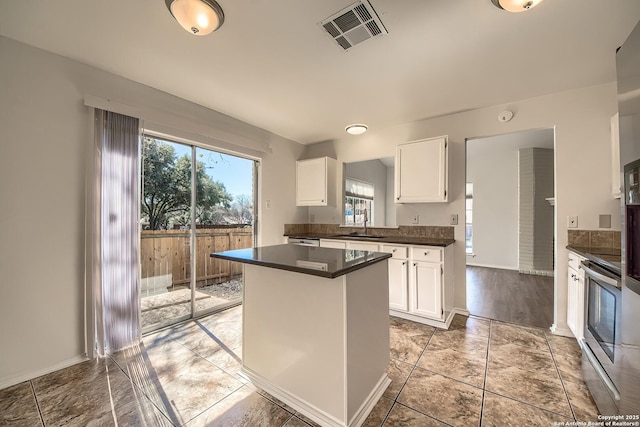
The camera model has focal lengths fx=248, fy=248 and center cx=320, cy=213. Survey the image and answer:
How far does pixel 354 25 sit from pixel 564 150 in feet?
8.31

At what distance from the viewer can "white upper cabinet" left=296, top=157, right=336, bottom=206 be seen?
3982mm

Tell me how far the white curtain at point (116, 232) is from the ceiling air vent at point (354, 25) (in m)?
2.01

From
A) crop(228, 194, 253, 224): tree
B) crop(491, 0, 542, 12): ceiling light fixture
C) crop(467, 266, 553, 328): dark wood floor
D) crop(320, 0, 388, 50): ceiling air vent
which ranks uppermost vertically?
crop(320, 0, 388, 50): ceiling air vent

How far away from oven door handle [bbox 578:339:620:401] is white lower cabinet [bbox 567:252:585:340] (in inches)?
10.0

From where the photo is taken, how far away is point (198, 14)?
1.52m

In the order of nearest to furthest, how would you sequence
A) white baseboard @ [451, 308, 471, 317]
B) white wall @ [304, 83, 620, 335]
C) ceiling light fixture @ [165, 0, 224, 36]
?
ceiling light fixture @ [165, 0, 224, 36], white wall @ [304, 83, 620, 335], white baseboard @ [451, 308, 471, 317]

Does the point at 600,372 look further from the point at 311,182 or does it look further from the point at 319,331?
the point at 311,182

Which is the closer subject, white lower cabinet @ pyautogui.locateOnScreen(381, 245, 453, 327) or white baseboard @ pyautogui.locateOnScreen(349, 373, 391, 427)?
white baseboard @ pyautogui.locateOnScreen(349, 373, 391, 427)

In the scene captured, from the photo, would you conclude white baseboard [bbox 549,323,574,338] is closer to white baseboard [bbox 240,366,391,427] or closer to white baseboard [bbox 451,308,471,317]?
white baseboard [bbox 451,308,471,317]

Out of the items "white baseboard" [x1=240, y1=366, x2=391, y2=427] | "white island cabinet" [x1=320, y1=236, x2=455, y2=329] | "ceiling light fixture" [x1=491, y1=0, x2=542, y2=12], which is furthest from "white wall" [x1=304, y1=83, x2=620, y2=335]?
"white baseboard" [x1=240, y1=366, x2=391, y2=427]

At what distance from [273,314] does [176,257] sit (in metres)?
1.81

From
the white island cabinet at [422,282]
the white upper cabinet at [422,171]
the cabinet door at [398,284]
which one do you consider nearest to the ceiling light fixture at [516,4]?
the white upper cabinet at [422,171]

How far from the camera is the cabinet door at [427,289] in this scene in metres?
2.72

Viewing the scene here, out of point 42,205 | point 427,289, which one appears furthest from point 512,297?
point 42,205
